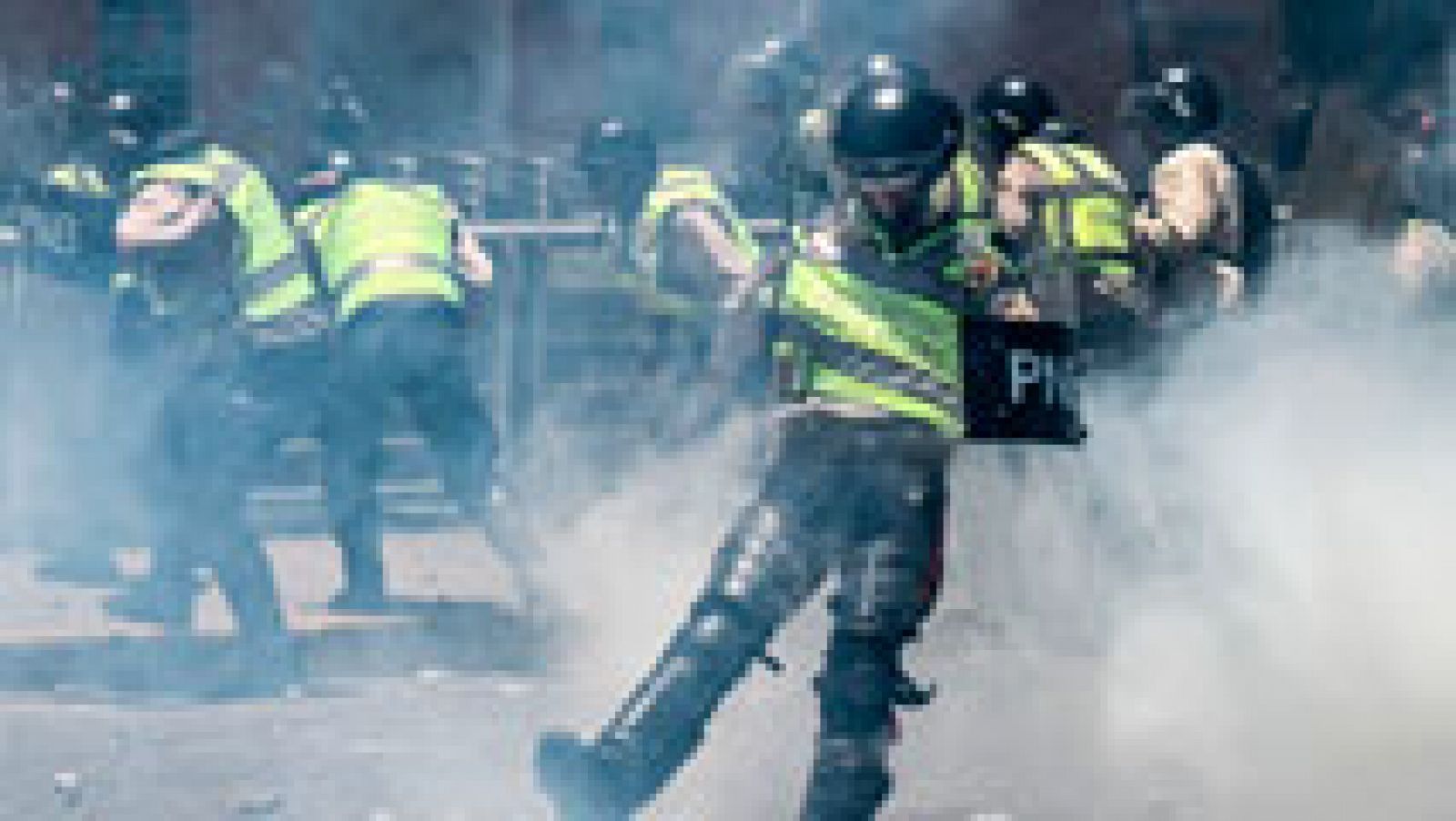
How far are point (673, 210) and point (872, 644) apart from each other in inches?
126

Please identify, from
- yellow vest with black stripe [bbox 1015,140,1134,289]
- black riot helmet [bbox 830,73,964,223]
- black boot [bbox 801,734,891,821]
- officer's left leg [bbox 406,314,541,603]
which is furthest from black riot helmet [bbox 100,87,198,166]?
black boot [bbox 801,734,891,821]

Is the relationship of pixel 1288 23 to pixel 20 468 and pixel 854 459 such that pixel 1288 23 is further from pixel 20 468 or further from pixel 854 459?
pixel 854 459

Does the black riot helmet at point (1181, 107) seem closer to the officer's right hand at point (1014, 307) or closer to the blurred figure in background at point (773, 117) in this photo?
the blurred figure in background at point (773, 117)

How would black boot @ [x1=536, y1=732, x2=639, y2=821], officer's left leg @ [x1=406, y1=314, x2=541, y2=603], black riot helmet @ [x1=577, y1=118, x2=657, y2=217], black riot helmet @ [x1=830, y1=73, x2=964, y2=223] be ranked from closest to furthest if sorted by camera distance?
1. black riot helmet @ [x1=830, y1=73, x2=964, y2=223]
2. black boot @ [x1=536, y1=732, x2=639, y2=821]
3. officer's left leg @ [x1=406, y1=314, x2=541, y2=603]
4. black riot helmet @ [x1=577, y1=118, x2=657, y2=217]

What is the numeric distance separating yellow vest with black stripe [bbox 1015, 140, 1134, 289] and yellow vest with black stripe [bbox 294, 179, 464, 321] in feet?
5.42

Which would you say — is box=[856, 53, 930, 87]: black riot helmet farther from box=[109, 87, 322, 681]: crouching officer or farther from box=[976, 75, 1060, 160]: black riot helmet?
box=[109, 87, 322, 681]: crouching officer

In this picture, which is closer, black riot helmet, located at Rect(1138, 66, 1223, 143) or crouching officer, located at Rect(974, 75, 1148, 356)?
crouching officer, located at Rect(974, 75, 1148, 356)

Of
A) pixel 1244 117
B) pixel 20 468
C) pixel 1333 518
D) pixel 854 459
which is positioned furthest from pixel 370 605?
pixel 1244 117

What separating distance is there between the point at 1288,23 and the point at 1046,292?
5.90 m

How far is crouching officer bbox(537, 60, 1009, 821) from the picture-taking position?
5543mm

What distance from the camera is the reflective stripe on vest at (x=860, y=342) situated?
220 inches

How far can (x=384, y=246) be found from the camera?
8.25 meters

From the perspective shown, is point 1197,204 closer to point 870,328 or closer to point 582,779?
point 870,328

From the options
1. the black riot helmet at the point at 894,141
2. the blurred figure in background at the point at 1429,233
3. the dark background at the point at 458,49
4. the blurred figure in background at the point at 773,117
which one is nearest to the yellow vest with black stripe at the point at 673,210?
the blurred figure in background at the point at 773,117
